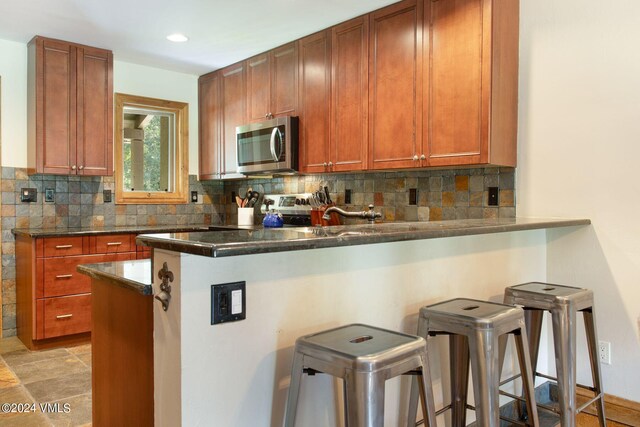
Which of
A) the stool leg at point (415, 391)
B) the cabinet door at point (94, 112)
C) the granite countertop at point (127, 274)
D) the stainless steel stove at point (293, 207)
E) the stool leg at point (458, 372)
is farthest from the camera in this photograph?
the stainless steel stove at point (293, 207)

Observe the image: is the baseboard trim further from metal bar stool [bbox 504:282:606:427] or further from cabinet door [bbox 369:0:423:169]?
cabinet door [bbox 369:0:423:169]

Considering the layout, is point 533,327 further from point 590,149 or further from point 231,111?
point 231,111

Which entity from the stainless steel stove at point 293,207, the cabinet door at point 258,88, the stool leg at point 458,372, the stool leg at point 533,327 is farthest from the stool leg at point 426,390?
the cabinet door at point 258,88

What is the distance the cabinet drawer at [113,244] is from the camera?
145 inches

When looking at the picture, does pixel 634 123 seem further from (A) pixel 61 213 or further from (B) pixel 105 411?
(A) pixel 61 213

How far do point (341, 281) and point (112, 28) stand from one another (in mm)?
2920

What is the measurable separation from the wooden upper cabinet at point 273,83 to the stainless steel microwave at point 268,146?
10 cm

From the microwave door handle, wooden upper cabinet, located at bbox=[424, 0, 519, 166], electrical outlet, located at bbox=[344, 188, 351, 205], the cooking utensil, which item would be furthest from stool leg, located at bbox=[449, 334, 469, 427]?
the microwave door handle

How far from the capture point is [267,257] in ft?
4.65

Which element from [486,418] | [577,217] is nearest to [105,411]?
[486,418]

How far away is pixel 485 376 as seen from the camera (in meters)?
1.52

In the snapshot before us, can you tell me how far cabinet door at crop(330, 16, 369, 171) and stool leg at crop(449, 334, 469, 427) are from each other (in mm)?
1637

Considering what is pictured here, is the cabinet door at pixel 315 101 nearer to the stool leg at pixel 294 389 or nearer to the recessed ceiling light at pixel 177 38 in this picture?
the recessed ceiling light at pixel 177 38

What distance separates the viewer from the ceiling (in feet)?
10.1
